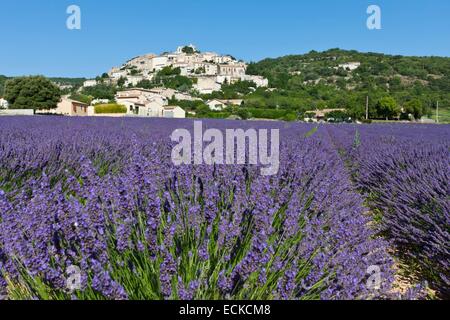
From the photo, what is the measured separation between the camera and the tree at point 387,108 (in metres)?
46.7

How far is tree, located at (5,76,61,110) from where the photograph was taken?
123ft

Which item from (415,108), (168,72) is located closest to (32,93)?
(415,108)

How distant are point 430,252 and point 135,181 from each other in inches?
69.1

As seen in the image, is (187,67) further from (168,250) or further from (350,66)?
(168,250)

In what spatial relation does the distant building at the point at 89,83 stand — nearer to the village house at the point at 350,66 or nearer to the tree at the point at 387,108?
the village house at the point at 350,66

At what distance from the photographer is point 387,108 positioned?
46.7m

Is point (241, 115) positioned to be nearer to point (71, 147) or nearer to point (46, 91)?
point (46, 91)

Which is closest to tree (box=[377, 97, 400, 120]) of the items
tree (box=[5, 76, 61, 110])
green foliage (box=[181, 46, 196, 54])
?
tree (box=[5, 76, 61, 110])

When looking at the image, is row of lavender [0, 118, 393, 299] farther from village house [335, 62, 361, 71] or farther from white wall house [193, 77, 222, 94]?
village house [335, 62, 361, 71]

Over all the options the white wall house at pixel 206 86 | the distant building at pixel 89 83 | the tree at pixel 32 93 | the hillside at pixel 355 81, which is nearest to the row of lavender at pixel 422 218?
the tree at pixel 32 93

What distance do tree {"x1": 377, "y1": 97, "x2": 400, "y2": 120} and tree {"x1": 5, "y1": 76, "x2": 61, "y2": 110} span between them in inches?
1515

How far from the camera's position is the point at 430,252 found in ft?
7.19

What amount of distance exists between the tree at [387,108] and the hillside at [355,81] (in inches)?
55.5

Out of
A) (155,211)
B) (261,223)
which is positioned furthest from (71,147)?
(261,223)
